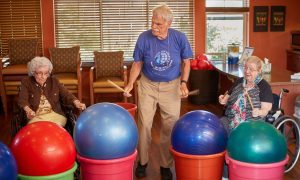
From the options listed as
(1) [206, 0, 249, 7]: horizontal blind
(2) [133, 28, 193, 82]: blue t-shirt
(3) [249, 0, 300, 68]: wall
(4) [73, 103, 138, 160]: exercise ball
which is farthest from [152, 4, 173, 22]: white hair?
(3) [249, 0, 300, 68]: wall

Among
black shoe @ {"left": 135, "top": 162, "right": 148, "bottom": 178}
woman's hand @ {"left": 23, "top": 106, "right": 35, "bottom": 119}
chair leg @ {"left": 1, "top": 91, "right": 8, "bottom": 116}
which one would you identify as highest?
woman's hand @ {"left": 23, "top": 106, "right": 35, "bottom": 119}

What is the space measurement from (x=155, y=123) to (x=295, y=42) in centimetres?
319

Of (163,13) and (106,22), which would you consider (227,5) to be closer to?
(106,22)

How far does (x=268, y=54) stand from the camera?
7.75m

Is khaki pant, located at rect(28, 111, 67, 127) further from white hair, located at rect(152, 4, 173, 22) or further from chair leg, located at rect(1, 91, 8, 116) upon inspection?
chair leg, located at rect(1, 91, 8, 116)

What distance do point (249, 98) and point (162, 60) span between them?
2.42ft

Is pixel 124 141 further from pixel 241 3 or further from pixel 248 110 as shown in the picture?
pixel 241 3

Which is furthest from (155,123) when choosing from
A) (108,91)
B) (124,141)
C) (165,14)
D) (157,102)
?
(124,141)

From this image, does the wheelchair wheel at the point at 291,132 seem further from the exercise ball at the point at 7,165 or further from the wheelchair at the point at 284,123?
the exercise ball at the point at 7,165

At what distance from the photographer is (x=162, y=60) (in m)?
3.46

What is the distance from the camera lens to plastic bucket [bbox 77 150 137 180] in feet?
8.79

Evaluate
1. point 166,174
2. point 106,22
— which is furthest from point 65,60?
point 166,174

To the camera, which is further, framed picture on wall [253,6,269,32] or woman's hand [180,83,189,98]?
framed picture on wall [253,6,269,32]

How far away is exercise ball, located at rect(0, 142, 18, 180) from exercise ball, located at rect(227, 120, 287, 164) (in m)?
1.32
